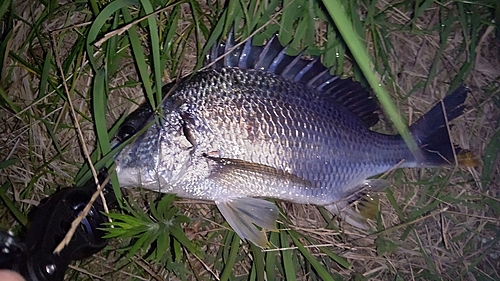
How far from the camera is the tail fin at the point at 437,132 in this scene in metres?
2.08

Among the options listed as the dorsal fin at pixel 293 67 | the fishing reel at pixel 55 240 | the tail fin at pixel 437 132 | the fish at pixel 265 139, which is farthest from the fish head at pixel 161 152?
the tail fin at pixel 437 132

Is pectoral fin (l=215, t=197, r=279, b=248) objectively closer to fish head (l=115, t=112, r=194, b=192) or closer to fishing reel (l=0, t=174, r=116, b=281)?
fish head (l=115, t=112, r=194, b=192)

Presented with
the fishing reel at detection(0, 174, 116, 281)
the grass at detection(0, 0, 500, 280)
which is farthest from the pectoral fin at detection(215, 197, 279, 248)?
the fishing reel at detection(0, 174, 116, 281)

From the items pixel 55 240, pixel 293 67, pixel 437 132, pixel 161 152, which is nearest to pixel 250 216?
pixel 161 152

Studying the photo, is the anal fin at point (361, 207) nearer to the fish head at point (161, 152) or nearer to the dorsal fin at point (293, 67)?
the dorsal fin at point (293, 67)

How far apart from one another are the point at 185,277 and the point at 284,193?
2.14 feet

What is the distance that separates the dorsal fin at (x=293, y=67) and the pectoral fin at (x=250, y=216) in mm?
571

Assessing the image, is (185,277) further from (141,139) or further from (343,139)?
(343,139)

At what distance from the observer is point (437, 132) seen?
2.08m

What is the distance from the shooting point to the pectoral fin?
2.02 meters

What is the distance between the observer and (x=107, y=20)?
215 centimetres

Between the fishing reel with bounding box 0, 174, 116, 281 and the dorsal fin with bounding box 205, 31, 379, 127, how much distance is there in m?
0.79

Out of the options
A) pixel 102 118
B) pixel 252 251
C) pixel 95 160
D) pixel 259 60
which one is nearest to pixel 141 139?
pixel 102 118

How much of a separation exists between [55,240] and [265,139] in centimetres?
92
